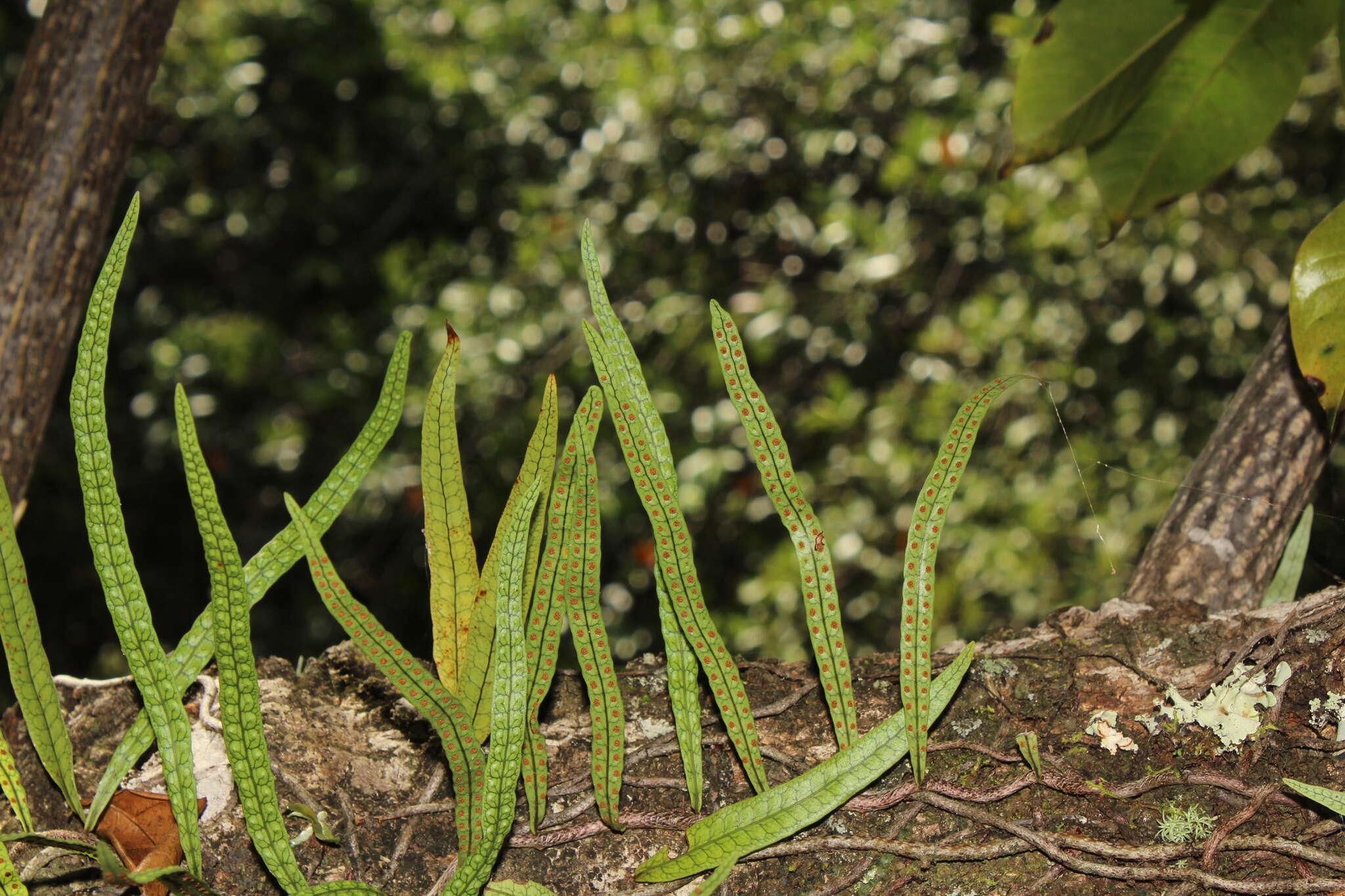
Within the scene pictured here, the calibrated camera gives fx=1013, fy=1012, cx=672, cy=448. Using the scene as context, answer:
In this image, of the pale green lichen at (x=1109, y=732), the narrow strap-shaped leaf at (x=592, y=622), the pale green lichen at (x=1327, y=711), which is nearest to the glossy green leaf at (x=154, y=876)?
the narrow strap-shaped leaf at (x=592, y=622)

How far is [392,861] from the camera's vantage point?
0.86m

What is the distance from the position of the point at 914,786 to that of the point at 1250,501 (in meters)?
0.53

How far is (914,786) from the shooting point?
2.80 ft

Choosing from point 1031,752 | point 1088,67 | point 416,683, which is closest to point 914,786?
point 1031,752

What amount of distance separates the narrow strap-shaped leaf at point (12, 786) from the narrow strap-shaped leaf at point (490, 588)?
1.16 ft

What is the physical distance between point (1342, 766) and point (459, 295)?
2032mm

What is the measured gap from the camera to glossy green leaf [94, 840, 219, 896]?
0.69 metres

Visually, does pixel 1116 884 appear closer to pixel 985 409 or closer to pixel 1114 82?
pixel 985 409

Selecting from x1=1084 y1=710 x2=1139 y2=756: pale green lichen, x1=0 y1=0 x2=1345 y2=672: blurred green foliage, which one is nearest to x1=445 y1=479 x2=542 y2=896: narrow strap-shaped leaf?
x1=1084 y1=710 x2=1139 y2=756: pale green lichen

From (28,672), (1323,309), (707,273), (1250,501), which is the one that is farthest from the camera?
(707,273)

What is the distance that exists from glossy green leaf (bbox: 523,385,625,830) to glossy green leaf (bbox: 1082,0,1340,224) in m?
0.78

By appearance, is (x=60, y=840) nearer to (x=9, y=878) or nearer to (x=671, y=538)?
(x=9, y=878)

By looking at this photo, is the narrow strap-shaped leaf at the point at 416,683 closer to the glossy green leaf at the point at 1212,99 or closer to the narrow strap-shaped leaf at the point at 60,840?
the narrow strap-shaped leaf at the point at 60,840

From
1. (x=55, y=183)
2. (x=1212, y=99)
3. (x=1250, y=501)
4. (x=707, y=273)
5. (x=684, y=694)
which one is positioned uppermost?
(x=55, y=183)
